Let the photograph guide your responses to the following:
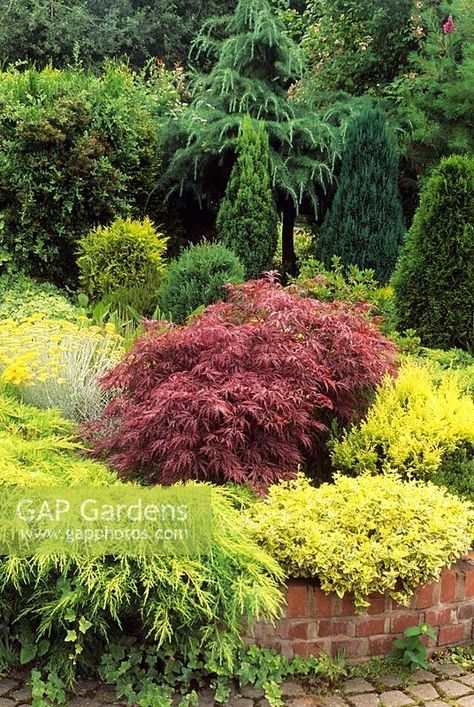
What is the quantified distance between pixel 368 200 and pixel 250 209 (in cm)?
125

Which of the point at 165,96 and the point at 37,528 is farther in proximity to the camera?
the point at 165,96

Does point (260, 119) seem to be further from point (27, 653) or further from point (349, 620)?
point (27, 653)

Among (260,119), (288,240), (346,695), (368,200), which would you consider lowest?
(346,695)

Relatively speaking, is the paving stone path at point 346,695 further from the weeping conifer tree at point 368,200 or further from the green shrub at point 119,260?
the weeping conifer tree at point 368,200

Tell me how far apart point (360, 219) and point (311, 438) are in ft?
14.3

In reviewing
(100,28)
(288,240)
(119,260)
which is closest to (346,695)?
(119,260)

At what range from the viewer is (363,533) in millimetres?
3139

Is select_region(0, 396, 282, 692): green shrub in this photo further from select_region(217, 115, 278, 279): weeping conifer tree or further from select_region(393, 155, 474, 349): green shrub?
select_region(217, 115, 278, 279): weeping conifer tree

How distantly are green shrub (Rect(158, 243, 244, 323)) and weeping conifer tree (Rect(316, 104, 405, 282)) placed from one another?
1676mm

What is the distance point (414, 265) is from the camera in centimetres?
630

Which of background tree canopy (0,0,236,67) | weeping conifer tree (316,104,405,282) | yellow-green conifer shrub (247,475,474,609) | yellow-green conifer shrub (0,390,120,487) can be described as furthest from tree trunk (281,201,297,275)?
background tree canopy (0,0,236,67)

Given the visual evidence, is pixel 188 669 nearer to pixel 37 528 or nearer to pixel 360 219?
pixel 37 528

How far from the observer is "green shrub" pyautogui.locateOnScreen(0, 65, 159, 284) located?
7.77 metres

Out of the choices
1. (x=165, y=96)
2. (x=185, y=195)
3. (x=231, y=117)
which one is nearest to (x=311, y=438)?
(x=231, y=117)
